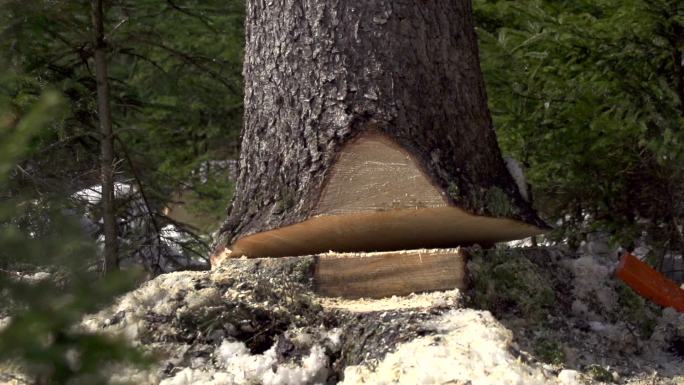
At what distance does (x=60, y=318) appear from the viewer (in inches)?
51.9

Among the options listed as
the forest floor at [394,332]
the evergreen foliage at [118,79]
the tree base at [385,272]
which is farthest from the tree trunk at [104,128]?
the tree base at [385,272]

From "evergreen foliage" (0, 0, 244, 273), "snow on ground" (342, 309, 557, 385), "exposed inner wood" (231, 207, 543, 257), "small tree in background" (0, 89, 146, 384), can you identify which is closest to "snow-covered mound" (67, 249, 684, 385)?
"snow on ground" (342, 309, 557, 385)

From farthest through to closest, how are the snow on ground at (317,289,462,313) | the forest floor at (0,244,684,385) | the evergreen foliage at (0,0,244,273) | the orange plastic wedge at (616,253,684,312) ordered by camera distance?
1. the evergreen foliage at (0,0,244,273)
2. the orange plastic wedge at (616,253,684,312)
3. the snow on ground at (317,289,462,313)
4. the forest floor at (0,244,684,385)

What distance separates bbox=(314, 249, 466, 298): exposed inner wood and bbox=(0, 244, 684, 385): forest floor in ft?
0.16

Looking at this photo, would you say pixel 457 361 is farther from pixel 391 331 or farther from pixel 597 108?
pixel 597 108

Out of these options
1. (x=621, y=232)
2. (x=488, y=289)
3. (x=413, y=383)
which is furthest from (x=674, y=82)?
(x=413, y=383)

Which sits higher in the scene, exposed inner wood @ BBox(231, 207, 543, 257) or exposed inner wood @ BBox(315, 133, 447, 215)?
exposed inner wood @ BBox(315, 133, 447, 215)

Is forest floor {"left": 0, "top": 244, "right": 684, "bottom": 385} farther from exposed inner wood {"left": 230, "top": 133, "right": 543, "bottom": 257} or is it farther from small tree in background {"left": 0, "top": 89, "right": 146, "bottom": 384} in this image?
small tree in background {"left": 0, "top": 89, "right": 146, "bottom": 384}

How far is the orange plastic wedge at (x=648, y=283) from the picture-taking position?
346 cm

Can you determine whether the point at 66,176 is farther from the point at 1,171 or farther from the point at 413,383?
the point at 1,171

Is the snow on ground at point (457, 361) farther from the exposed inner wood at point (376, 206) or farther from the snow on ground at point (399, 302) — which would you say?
the exposed inner wood at point (376, 206)

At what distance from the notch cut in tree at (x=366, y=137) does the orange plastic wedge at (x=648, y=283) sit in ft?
1.62

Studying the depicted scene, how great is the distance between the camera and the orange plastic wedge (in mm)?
3457

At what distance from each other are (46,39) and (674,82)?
13.7ft
